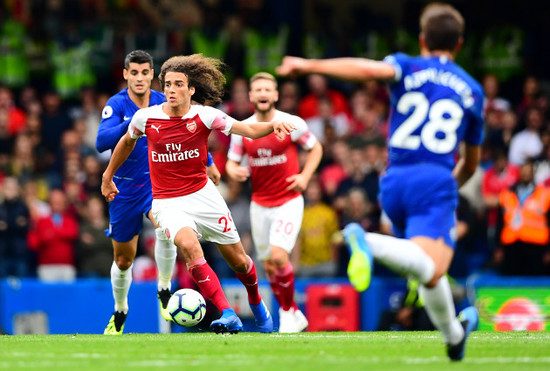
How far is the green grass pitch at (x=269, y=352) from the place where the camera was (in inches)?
259

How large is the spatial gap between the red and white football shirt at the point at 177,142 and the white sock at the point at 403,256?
108 inches

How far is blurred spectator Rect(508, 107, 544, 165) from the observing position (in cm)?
1552

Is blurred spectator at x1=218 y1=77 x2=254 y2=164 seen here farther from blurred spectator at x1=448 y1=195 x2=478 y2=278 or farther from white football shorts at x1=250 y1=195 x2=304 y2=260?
white football shorts at x1=250 y1=195 x2=304 y2=260

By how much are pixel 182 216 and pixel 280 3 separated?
1200cm

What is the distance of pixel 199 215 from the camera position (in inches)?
353

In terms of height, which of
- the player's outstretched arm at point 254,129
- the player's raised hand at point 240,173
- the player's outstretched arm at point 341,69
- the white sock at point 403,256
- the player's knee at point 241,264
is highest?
the player's outstretched arm at point 341,69

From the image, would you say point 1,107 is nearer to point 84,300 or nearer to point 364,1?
point 84,300

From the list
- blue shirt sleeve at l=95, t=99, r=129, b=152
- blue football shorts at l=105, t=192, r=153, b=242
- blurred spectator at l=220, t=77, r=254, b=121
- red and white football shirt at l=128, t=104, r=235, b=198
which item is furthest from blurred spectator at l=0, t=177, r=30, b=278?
red and white football shirt at l=128, t=104, r=235, b=198

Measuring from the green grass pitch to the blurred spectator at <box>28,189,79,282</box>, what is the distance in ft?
20.7

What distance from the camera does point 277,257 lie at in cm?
1085

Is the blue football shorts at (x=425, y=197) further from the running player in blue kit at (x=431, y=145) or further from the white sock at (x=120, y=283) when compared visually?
the white sock at (x=120, y=283)

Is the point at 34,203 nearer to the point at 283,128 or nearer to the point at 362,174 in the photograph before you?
the point at 362,174

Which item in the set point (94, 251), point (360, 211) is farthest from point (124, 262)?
point (94, 251)

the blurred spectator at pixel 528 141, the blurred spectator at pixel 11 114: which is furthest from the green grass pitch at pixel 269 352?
the blurred spectator at pixel 11 114
